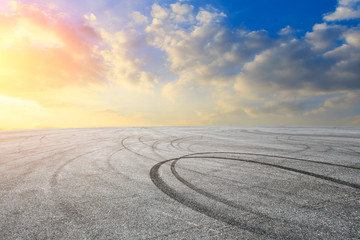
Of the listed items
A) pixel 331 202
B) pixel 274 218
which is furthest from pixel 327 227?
pixel 331 202

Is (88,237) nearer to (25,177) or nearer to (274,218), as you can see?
(274,218)

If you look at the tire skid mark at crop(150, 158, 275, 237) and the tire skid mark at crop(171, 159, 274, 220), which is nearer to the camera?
the tire skid mark at crop(150, 158, 275, 237)

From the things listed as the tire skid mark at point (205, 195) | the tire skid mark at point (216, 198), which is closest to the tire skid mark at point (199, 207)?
the tire skid mark at point (205, 195)

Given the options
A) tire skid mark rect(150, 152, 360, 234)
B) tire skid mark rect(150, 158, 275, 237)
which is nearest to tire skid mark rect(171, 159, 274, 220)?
tire skid mark rect(150, 152, 360, 234)

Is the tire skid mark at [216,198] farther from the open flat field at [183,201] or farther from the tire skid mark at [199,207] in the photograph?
the tire skid mark at [199,207]

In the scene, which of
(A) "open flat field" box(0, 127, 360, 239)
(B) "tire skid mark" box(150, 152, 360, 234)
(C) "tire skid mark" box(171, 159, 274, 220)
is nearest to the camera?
(A) "open flat field" box(0, 127, 360, 239)

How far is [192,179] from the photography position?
457 centimetres

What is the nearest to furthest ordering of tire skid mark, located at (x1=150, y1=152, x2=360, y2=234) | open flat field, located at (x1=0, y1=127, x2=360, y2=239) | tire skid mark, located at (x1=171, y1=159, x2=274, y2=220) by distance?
open flat field, located at (x1=0, y1=127, x2=360, y2=239), tire skid mark, located at (x1=150, y1=152, x2=360, y2=234), tire skid mark, located at (x1=171, y1=159, x2=274, y2=220)

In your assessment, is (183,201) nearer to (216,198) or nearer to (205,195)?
(205,195)

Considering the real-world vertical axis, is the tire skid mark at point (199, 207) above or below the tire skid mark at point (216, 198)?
below

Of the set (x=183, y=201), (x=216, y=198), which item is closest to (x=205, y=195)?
(x=216, y=198)

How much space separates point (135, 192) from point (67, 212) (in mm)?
1222

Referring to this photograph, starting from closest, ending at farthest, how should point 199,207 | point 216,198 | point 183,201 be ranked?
point 199,207 < point 183,201 < point 216,198

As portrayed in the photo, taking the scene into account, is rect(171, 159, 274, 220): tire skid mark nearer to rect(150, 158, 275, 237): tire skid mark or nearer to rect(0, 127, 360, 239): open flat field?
rect(0, 127, 360, 239): open flat field
